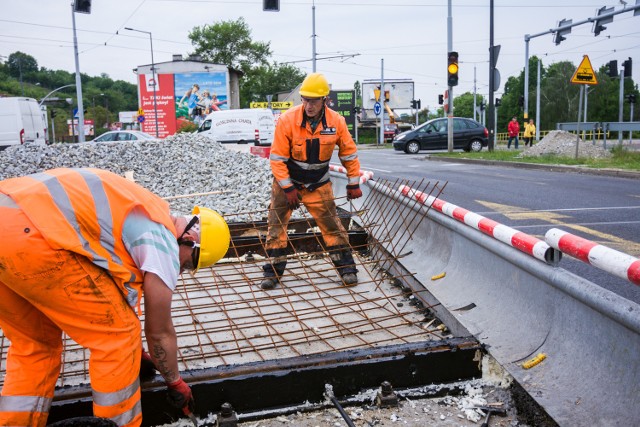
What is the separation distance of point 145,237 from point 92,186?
0.94 feet

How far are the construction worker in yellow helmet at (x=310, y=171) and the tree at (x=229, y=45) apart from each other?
3403 inches

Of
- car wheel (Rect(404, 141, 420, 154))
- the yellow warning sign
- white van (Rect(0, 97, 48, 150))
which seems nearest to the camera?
the yellow warning sign

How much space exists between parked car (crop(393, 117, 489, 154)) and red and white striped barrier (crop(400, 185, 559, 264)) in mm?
23865

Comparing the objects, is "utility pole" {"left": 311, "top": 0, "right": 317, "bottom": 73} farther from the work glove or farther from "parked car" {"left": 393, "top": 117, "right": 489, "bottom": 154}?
the work glove

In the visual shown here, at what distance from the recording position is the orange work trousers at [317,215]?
5.56 metres

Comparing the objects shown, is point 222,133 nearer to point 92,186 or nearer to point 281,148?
point 281,148

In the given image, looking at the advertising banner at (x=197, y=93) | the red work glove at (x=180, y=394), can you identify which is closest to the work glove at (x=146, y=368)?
the red work glove at (x=180, y=394)

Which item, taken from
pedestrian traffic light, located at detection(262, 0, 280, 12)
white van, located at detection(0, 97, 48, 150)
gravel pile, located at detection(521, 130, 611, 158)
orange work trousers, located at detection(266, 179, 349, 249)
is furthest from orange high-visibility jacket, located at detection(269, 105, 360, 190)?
white van, located at detection(0, 97, 48, 150)

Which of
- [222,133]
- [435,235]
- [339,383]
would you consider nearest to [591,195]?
[435,235]

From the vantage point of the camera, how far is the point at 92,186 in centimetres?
240

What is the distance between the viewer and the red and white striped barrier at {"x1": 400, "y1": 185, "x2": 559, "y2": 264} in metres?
3.00

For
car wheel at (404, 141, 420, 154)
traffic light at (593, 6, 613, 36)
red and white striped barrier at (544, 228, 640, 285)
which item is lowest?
car wheel at (404, 141, 420, 154)

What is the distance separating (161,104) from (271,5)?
40370 mm

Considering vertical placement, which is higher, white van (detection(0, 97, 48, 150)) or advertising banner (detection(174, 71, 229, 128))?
advertising banner (detection(174, 71, 229, 128))
